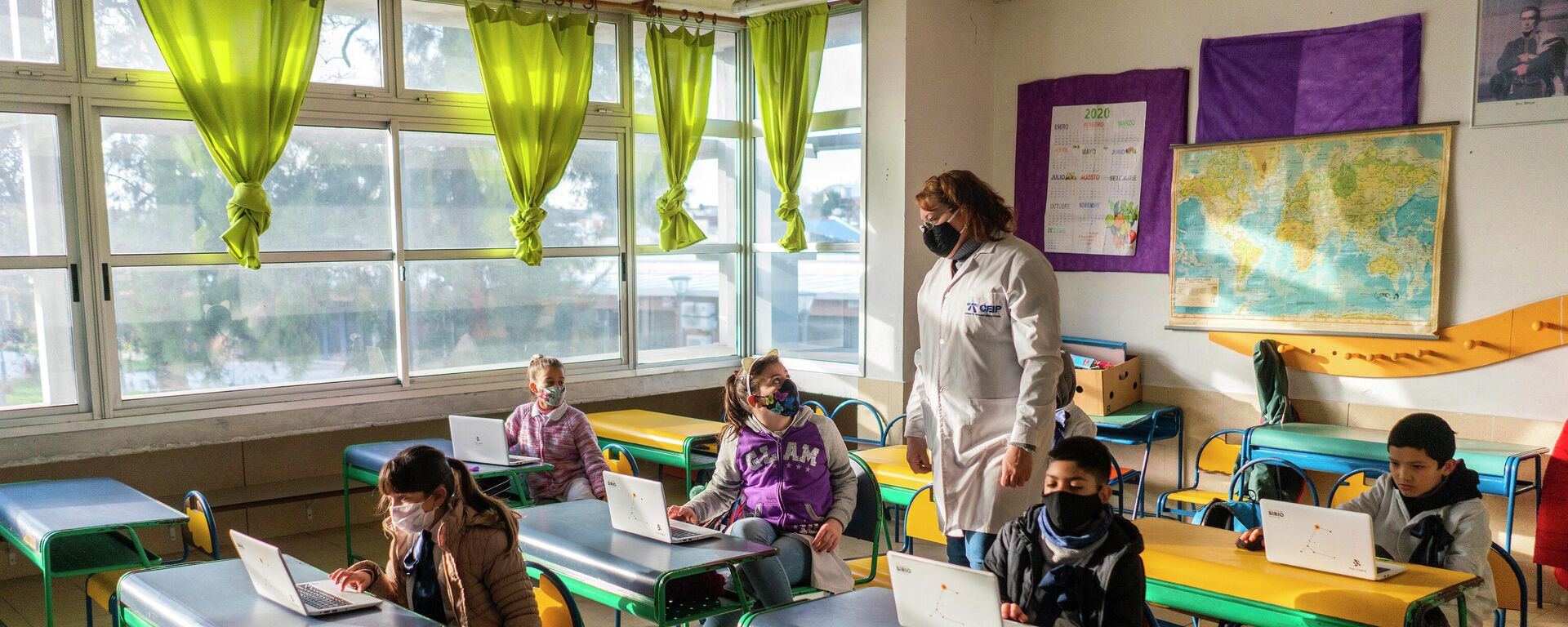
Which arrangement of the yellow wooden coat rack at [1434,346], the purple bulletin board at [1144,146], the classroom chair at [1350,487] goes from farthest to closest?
1. the purple bulletin board at [1144,146]
2. the yellow wooden coat rack at [1434,346]
3. the classroom chair at [1350,487]

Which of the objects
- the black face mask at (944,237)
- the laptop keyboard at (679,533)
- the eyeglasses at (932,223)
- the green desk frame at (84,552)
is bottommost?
the green desk frame at (84,552)

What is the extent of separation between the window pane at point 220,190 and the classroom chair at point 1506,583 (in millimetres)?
5131

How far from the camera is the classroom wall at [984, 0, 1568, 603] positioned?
476cm

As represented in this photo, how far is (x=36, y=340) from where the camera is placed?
200 inches

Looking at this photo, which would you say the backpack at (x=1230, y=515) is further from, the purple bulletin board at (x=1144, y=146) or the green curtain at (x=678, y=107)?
the green curtain at (x=678, y=107)

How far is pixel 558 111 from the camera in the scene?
6320 millimetres

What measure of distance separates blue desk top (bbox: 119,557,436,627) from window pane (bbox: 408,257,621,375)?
3.28m

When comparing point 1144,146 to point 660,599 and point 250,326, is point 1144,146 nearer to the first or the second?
point 660,599

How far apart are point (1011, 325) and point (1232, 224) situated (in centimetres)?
313

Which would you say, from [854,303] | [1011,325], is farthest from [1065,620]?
[854,303]

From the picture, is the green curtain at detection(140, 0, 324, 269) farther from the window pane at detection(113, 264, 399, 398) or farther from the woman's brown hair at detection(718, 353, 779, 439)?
the woman's brown hair at detection(718, 353, 779, 439)

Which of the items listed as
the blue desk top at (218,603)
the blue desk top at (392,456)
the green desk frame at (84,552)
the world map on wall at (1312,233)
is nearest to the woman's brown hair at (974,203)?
the blue desk top at (218,603)

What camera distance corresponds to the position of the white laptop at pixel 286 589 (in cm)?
247

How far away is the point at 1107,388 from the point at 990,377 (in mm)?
2936
